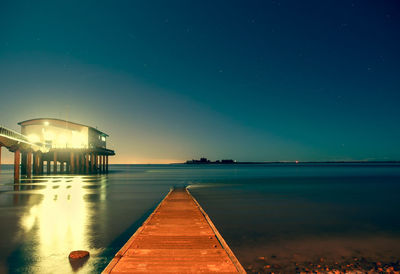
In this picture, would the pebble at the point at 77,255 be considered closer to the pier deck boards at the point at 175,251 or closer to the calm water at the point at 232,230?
the calm water at the point at 232,230

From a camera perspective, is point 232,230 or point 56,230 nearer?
point 56,230

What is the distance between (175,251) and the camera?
6543mm

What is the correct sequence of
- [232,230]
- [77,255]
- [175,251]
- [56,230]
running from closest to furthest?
[175,251] < [77,255] < [56,230] < [232,230]

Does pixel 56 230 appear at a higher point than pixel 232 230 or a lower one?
higher

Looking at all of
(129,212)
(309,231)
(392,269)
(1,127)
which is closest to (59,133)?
(1,127)

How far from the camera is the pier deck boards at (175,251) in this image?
5.54 metres

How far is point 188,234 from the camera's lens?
8.05 meters

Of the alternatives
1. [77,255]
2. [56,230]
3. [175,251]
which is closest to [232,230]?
[175,251]

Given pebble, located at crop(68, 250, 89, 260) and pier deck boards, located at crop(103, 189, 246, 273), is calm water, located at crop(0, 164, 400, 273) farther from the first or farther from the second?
pier deck boards, located at crop(103, 189, 246, 273)

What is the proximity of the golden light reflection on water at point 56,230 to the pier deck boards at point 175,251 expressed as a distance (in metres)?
1.97

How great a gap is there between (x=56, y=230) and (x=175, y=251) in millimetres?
7702

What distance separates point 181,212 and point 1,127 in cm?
1840

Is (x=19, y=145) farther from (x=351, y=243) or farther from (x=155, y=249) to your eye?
(x=351, y=243)

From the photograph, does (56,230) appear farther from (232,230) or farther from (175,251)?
(175,251)
